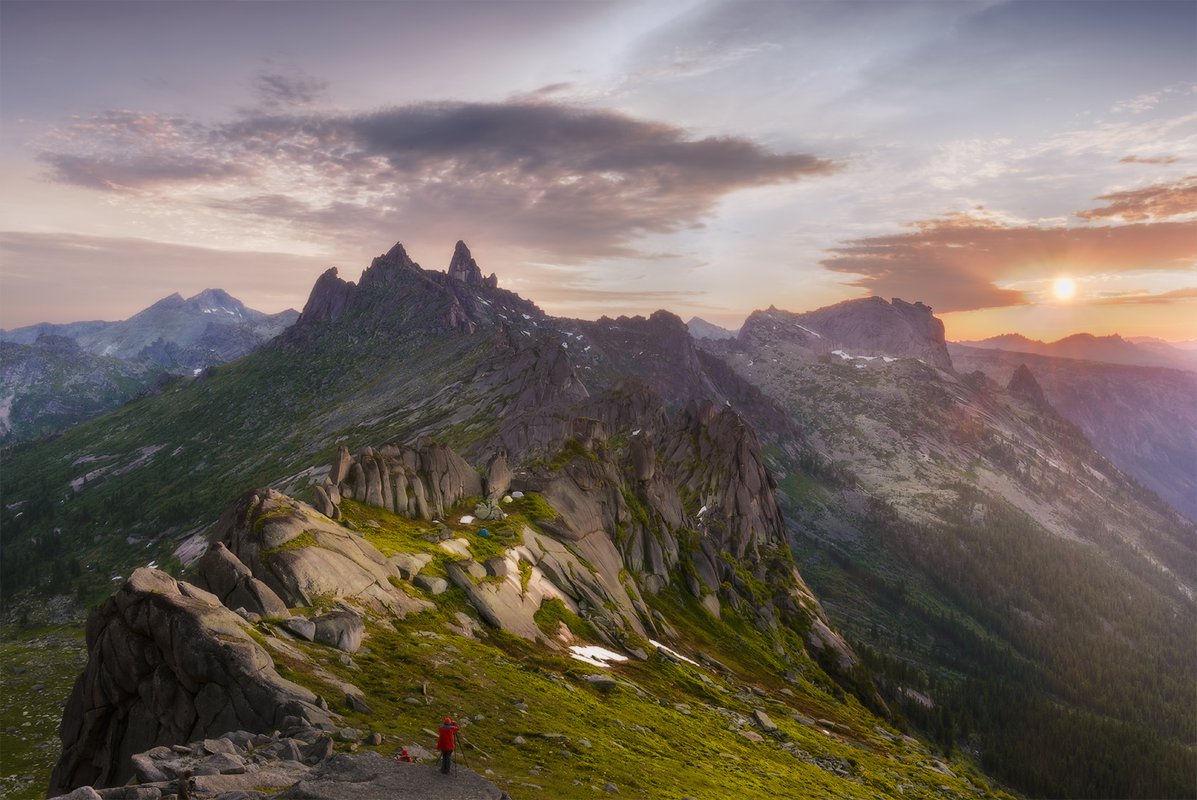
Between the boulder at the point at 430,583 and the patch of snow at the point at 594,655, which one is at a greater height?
the boulder at the point at 430,583

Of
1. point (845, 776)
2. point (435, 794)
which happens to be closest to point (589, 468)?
point (845, 776)

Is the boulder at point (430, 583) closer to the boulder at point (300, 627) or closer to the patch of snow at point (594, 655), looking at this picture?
the patch of snow at point (594, 655)

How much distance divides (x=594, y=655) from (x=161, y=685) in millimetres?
49554

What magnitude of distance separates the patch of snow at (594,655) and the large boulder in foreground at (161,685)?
43252mm

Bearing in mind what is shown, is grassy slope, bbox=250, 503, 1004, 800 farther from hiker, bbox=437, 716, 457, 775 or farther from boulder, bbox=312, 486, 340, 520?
hiker, bbox=437, 716, 457, 775

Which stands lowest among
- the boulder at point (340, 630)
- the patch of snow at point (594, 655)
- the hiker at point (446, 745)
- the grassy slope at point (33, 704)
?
the grassy slope at point (33, 704)

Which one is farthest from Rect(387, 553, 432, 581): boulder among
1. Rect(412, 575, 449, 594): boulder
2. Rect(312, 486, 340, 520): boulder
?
Rect(312, 486, 340, 520): boulder

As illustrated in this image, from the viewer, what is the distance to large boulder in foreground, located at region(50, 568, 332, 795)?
34.3 m

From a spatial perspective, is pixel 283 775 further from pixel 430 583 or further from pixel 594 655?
pixel 594 655

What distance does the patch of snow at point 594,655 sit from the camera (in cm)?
7512

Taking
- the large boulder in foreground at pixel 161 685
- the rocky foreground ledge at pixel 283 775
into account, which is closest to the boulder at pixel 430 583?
Result: the large boulder in foreground at pixel 161 685

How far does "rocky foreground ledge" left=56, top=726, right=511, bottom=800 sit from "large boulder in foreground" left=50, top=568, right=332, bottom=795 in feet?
9.25

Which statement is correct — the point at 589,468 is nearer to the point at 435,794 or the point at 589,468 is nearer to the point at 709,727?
the point at 709,727

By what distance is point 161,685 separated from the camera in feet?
123
